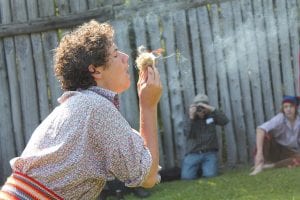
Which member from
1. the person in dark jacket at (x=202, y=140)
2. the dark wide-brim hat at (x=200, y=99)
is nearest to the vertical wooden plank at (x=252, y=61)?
the person in dark jacket at (x=202, y=140)

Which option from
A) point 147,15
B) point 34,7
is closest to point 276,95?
point 147,15

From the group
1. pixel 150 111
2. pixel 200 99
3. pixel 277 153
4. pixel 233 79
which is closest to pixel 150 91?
pixel 150 111

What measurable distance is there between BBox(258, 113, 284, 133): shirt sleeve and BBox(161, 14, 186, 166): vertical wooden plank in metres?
1.01

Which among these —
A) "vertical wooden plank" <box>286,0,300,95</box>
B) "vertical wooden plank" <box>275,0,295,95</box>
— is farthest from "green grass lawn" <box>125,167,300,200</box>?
"vertical wooden plank" <box>286,0,300,95</box>

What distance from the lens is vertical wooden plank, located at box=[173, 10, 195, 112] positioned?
27.9ft

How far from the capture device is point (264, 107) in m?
8.75

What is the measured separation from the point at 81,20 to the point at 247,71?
7.11 ft

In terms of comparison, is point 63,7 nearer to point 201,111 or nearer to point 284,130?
point 201,111

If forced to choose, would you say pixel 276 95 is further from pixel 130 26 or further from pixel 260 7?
pixel 130 26

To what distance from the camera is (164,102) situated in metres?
8.60

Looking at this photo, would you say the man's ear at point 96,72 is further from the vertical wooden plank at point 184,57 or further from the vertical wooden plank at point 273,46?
the vertical wooden plank at point 273,46

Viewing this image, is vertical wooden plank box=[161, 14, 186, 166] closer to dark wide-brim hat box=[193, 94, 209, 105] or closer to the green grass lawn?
dark wide-brim hat box=[193, 94, 209, 105]

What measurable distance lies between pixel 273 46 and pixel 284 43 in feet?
0.49

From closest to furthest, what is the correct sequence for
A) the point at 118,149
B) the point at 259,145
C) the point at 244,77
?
the point at 118,149, the point at 259,145, the point at 244,77
